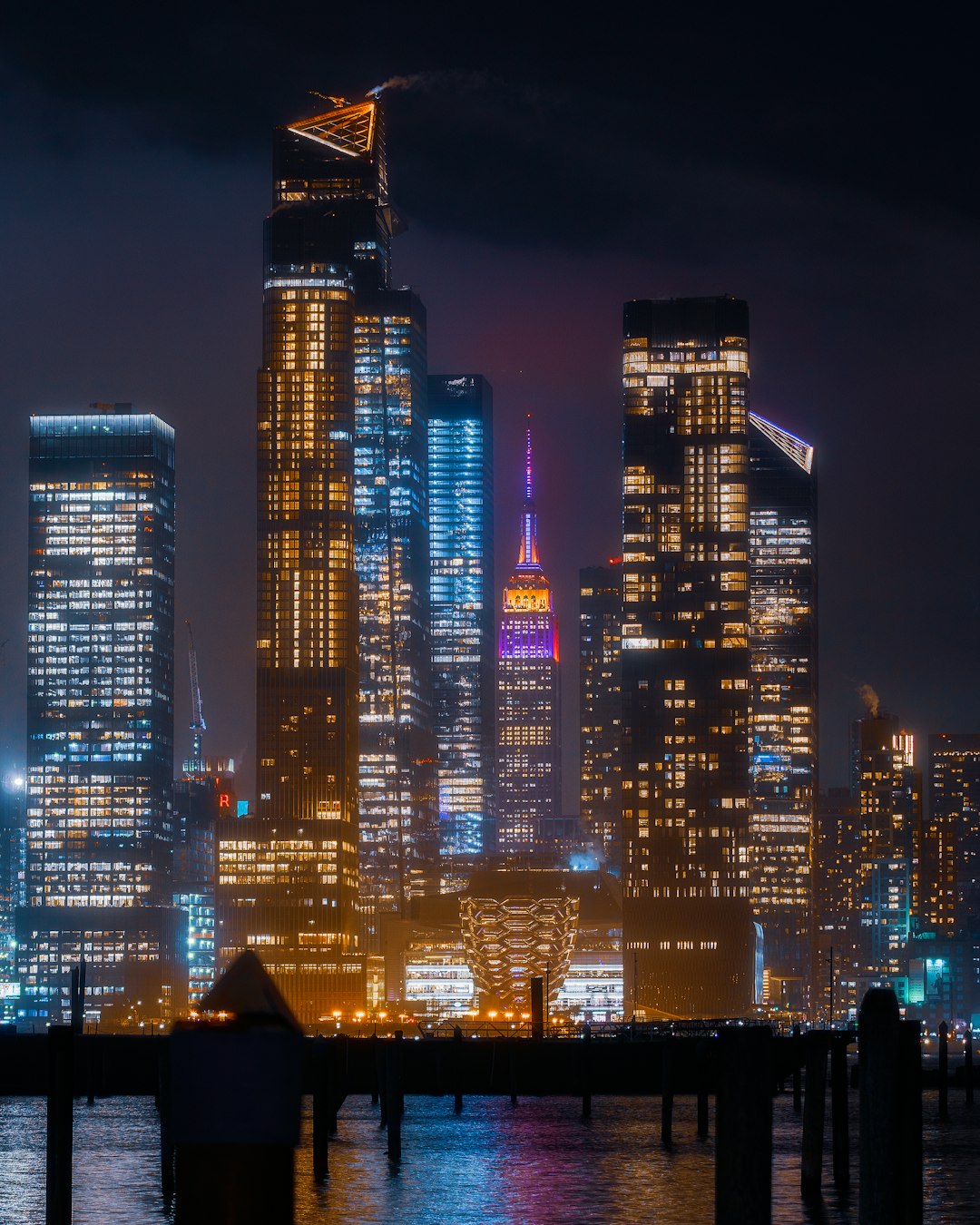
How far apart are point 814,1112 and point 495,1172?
19.8 meters

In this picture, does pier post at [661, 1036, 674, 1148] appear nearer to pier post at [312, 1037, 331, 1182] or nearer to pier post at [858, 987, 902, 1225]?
pier post at [312, 1037, 331, 1182]

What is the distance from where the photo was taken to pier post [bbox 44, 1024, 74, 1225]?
5047 centimetres

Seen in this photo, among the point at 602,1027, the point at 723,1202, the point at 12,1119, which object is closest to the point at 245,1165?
the point at 723,1202

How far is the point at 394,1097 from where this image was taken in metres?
84.9

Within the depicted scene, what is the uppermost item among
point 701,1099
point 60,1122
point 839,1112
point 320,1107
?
point 60,1122

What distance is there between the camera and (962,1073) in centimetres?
14862

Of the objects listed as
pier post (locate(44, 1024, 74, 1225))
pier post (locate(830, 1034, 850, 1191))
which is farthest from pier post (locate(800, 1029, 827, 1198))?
pier post (locate(44, 1024, 74, 1225))

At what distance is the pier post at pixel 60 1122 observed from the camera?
166 feet

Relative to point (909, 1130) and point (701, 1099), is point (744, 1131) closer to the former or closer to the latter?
point (909, 1130)

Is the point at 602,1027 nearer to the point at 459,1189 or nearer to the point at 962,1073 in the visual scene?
the point at 962,1073

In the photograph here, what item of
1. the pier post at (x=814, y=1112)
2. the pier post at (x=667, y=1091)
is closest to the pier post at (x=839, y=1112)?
the pier post at (x=814, y=1112)

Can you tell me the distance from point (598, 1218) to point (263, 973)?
6122 cm

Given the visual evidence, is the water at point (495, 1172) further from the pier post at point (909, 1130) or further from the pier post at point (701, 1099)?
the pier post at point (909, 1130)

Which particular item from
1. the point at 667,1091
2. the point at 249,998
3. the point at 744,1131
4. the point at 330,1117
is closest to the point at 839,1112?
the point at 667,1091
